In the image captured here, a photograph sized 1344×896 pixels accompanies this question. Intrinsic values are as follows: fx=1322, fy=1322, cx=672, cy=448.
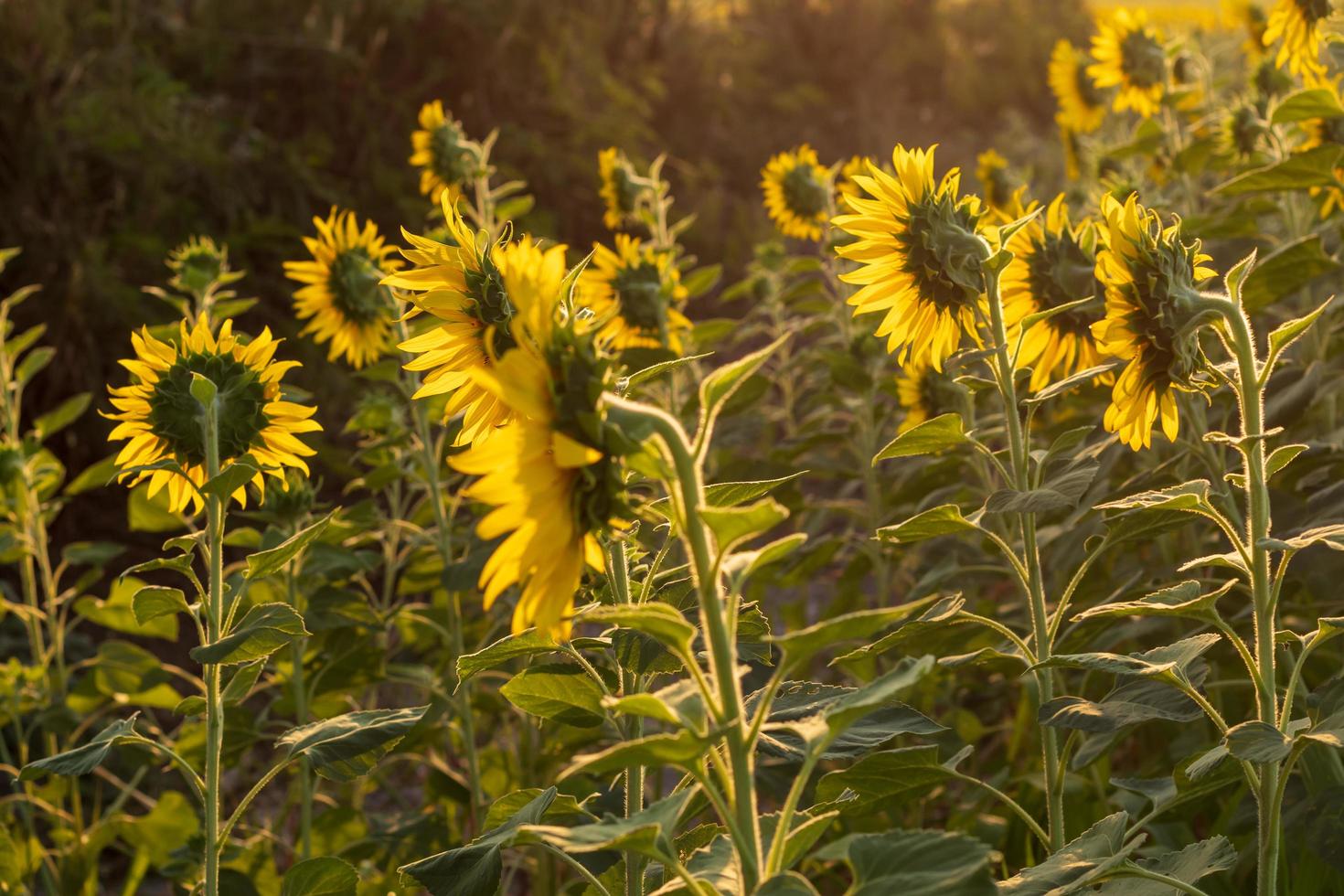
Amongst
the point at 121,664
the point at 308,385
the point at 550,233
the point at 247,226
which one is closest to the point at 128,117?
the point at 247,226

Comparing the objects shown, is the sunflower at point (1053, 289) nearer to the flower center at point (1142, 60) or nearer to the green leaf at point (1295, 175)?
the green leaf at point (1295, 175)

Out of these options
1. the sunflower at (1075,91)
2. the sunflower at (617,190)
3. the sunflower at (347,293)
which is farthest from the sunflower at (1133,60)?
the sunflower at (347,293)

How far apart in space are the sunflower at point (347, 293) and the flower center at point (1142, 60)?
1.58m

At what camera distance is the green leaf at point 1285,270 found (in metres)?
1.73

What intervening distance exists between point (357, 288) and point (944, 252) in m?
1.05

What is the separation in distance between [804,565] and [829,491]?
1.49 meters

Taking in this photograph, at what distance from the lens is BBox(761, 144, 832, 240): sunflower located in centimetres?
263

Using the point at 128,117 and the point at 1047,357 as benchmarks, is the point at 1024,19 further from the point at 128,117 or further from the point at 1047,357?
the point at 1047,357

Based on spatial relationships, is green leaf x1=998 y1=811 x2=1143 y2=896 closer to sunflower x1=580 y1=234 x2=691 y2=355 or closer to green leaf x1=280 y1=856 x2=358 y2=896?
green leaf x1=280 y1=856 x2=358 y2=896

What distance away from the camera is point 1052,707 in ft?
3.59

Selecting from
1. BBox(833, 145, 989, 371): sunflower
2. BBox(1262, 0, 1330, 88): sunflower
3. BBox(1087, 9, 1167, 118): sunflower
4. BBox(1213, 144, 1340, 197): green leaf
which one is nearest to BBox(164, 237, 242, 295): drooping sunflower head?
BBox(833, 145, 989, 371): sunflower

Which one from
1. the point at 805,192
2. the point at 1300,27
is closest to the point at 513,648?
the point at 1300,27

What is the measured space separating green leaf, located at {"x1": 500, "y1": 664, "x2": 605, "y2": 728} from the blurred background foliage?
212 centimetres

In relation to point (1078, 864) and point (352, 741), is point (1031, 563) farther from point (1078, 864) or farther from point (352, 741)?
point (352, 741)
